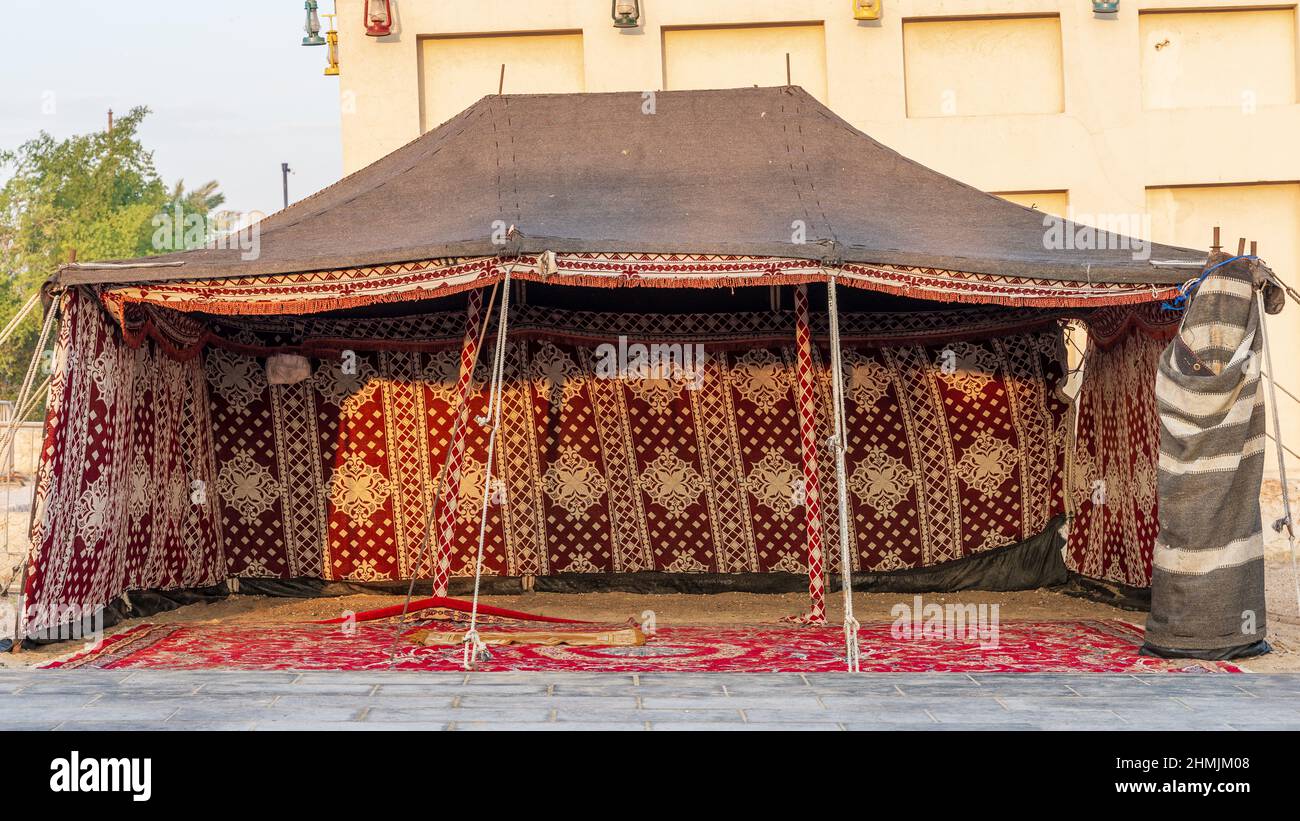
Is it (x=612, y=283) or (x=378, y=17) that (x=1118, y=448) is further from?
(x=378, y=17)

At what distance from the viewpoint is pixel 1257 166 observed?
44.7 ft

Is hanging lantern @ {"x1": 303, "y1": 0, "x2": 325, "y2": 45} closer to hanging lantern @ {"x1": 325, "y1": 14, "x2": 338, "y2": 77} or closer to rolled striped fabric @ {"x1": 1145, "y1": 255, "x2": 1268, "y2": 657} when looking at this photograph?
hanging lantern @ {"x1": 325, "y1": 14, "x2": 338, "y2": 77}

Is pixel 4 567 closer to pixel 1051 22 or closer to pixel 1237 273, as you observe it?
pixel 1237 273

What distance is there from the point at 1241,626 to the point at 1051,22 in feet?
29.1

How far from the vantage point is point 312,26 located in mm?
15203

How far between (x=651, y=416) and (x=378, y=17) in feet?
20.6

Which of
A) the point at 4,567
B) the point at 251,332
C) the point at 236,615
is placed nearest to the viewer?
the point at 236,615

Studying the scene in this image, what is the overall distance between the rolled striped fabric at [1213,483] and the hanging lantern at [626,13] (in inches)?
320

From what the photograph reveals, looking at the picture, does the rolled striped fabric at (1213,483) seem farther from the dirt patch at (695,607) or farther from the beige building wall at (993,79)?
the beige building wall at (993,79)

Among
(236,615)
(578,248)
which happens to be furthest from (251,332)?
(578,248)

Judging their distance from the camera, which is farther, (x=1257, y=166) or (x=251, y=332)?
(x=1257, y=166)

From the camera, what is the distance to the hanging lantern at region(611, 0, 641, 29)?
13.8 metres

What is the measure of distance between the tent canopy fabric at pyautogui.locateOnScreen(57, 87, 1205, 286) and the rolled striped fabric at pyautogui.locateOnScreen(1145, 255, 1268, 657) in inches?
15.1
